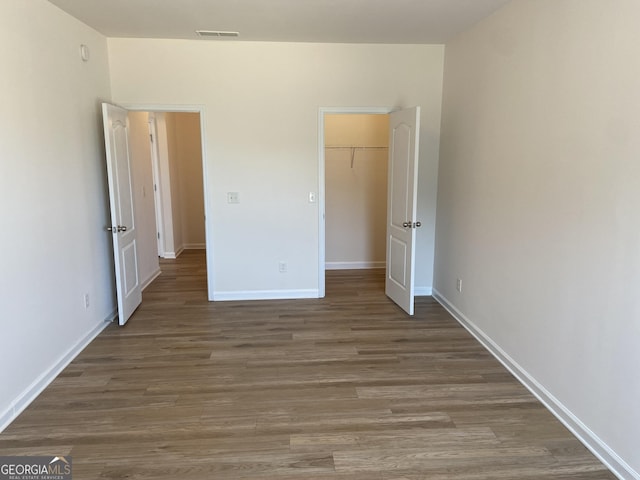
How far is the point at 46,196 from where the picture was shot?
2.96 m

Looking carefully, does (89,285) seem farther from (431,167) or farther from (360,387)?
(431,167)

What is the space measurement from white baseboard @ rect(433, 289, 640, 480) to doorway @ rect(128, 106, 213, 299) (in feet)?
10.4

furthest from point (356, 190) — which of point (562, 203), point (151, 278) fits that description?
point (562, 203)

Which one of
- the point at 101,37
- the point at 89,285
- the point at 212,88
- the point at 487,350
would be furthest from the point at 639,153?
the point at 101,37

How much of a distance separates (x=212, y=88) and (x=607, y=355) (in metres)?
3.96

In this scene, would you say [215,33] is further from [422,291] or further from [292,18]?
[422,291]

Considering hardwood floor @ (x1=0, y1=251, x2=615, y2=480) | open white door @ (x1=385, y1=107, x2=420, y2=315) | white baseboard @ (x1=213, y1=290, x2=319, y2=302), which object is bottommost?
hardwood floor @ (x1=0, y1=251, x2=615, y2=480)

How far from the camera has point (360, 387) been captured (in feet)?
9.54

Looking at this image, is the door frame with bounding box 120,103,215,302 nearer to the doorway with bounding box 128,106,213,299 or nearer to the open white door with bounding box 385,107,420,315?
the doorway with bounding box 128,106,213,299

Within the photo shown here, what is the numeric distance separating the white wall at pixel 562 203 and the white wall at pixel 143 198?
12.0 feet

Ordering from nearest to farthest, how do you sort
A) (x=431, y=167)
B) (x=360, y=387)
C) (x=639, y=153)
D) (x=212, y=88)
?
(x=639, y=153)
(x=360, y=387)
(x=212, y=88)
(x=431, y=167)

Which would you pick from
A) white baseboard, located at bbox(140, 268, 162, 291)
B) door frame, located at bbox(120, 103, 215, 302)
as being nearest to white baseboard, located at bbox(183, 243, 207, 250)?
white baseboard, located at bbox(140, 268, 162, 291)

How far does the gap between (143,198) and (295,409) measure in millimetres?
3625

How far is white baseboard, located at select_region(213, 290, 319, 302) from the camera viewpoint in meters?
4.72
